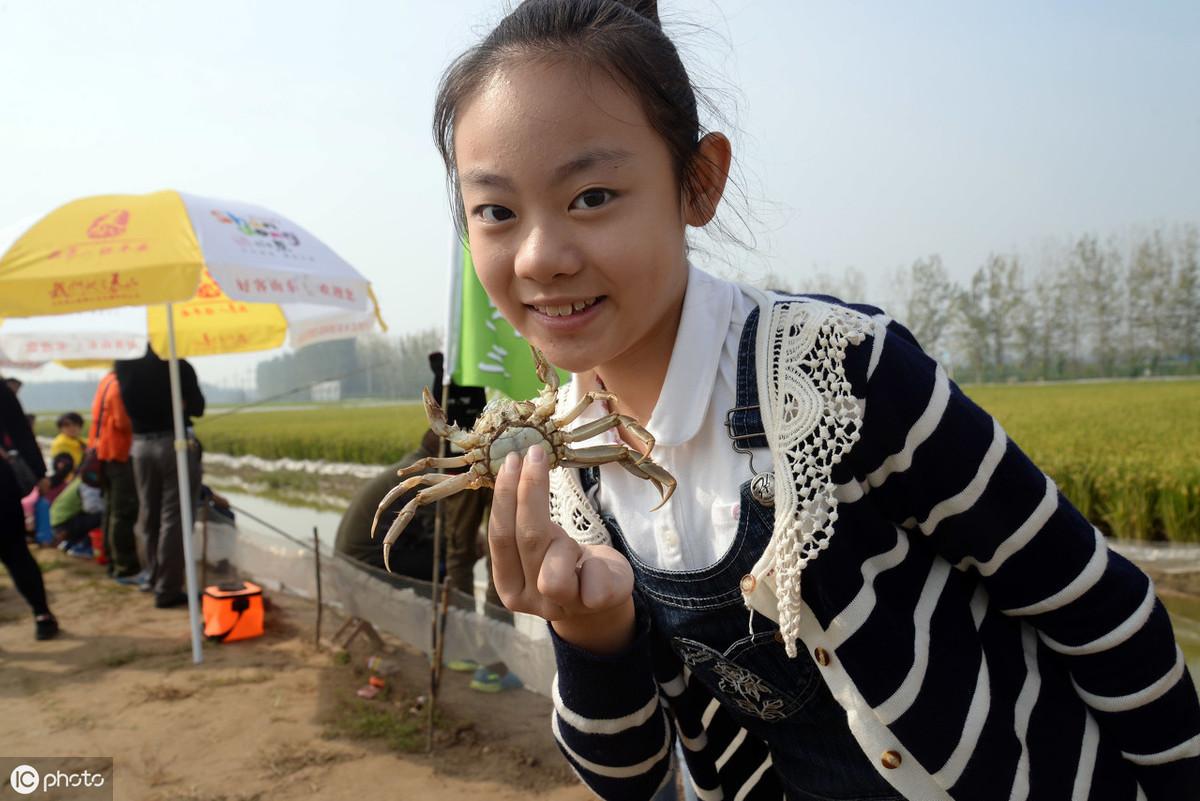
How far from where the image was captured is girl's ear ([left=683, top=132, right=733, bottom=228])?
1266 mm

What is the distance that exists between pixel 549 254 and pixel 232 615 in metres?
5.84

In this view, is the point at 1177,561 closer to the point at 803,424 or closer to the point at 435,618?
the point at 435,618

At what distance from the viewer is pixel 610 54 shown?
1137mm

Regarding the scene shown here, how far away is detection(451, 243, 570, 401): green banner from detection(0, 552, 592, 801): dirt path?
1.93 m

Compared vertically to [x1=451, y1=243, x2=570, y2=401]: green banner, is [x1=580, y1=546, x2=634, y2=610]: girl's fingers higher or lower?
lower

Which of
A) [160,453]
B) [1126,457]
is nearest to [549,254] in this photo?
[160,453]

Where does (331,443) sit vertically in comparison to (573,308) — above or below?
below

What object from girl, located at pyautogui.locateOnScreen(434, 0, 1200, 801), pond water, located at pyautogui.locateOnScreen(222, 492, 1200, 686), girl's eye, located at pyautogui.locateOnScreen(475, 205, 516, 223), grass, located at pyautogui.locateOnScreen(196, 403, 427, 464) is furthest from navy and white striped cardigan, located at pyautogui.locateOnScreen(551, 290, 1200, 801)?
grass, located at pyautogui.locateOnScreen(196, 403, 427, 464)

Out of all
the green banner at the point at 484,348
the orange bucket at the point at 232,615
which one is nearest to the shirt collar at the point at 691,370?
the green banner at the point at 484,348

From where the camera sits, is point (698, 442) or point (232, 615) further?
point (232, 615)

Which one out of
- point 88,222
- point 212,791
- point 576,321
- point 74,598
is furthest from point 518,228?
point 74,598

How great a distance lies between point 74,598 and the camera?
741 cm

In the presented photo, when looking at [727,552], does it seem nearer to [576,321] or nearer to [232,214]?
[576,321]

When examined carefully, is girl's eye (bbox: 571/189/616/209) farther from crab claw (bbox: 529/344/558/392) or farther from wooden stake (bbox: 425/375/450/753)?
wooden stake (bbox: 425/375/450/753)
